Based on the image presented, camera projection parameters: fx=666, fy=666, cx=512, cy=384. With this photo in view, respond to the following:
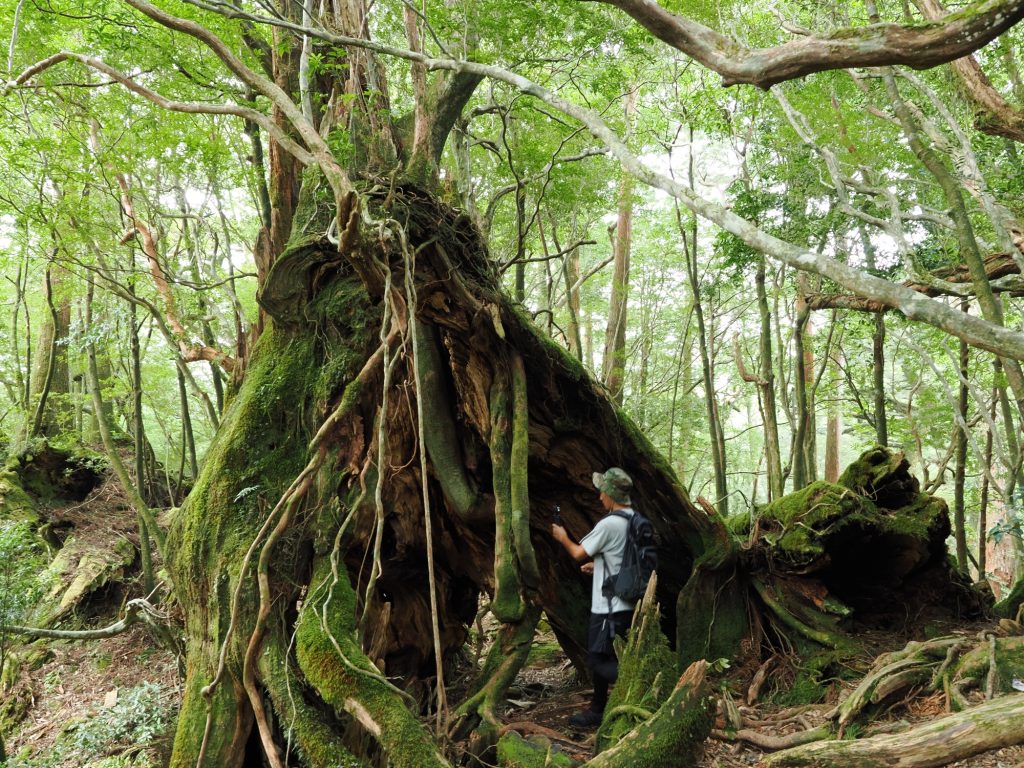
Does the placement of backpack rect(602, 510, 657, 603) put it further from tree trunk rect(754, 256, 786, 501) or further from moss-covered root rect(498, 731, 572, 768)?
tree trunk rect(754, 256, 786, 501)

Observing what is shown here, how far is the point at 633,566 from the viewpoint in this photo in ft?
A: 15.6

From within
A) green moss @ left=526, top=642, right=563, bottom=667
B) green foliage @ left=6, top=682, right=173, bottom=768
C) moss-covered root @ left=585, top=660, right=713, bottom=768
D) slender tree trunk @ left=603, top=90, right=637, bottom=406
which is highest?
slender tree trunk @ left=603, top=90, right=637, bottom=406

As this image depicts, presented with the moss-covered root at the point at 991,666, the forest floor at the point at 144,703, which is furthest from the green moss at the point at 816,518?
the moss-covered root at the point at 991,666

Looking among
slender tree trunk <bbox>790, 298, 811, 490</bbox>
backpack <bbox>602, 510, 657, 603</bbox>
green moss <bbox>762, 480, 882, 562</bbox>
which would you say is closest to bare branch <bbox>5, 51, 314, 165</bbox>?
backpack <bbox>602, 510, 657, 603</bbox>

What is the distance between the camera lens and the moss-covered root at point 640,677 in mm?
3973

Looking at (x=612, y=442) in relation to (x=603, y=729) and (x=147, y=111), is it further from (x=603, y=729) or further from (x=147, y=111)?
(x=147, y=111)

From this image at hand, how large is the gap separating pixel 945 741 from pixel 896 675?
65.5 inches

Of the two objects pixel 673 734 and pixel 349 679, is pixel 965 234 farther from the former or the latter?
pixel 349 679

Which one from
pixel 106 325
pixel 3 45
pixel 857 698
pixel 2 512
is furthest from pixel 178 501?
pixel 857 698

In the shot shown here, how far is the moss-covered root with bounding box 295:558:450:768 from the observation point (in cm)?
351

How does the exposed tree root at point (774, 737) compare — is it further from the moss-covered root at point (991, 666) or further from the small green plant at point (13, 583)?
the small green plant at point (13, 583)

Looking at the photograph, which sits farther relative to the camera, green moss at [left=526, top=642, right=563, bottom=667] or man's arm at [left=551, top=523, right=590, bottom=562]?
green moss at [left=526, top=642, right=563, bottom=667]

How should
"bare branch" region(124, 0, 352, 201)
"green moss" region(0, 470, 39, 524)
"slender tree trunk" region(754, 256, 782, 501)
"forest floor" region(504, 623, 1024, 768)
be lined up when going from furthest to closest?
"green moss" region(0, 470, 39, 524) → "slender tree trunk" region(754, 256, 782, 501) → "forest floor" region(504, 623, 1024, 768) → "bare branch" region(124, 0, 352, 201)

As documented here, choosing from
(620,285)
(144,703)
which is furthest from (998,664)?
(620,285)
